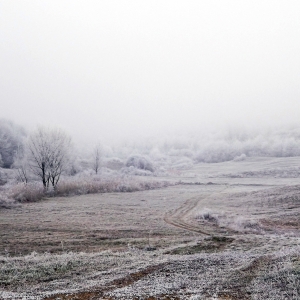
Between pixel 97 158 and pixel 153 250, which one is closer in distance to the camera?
pixel 153 250

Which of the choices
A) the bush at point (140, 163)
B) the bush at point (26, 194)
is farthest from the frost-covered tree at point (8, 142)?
the bush at point (26, 194)

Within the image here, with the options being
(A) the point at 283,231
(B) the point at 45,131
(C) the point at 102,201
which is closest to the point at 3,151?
(B) the point at 45,131

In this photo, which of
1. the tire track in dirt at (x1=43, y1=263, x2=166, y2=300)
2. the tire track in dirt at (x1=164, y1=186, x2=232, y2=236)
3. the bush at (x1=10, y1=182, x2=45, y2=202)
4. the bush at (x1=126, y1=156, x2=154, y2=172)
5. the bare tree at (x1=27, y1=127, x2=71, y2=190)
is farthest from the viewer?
the bush at (x1=126, y1=156, x2=154, y2=172)

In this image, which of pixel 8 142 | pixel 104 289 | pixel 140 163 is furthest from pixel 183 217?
pixel 8 142

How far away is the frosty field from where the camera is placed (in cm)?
1121

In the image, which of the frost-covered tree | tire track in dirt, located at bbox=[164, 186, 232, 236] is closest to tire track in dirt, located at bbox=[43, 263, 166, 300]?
tire track in dirt, located at bbox=[164, 186, 232, 236]

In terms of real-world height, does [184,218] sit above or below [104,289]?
below

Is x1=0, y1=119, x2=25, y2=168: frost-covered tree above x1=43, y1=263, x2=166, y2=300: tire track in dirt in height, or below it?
above

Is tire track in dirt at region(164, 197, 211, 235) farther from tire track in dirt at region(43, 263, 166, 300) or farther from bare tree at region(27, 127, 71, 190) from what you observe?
bare tree at region(27, 127, 71, 190)

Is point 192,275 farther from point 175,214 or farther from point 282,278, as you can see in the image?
point 175,214

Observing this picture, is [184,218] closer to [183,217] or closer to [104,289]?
[183,217]

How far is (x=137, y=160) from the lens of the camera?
340 feet

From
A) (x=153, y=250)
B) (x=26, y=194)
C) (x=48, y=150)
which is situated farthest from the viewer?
(x=48, y=150)

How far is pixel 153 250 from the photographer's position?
18.4 metres
